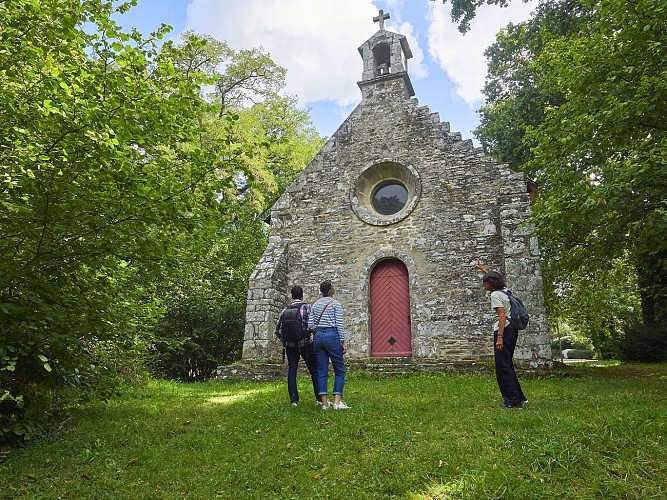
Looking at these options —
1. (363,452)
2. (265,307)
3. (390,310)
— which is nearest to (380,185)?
(390,310)

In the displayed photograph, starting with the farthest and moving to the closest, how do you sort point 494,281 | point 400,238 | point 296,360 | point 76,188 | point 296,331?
point 400,238 → point 296,360 → point 296,331 → point 494,281 → point 76,188

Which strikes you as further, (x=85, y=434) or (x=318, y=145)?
(x=318, y=145)

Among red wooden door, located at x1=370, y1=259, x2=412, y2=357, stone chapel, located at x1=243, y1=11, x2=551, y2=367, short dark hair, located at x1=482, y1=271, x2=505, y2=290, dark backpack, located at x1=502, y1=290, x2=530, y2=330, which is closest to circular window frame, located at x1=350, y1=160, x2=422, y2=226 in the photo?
stone chapel, located at x1=243, y1=11, x2=551, y2=367

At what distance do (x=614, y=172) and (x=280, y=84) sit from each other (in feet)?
54.5

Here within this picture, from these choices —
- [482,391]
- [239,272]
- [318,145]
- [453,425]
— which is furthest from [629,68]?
[318,145]

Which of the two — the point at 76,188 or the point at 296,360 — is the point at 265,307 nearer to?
the point at 296,360

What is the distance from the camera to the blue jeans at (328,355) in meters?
6.23

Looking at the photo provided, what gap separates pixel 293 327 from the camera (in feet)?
21.3

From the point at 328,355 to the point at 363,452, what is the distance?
6.38ft

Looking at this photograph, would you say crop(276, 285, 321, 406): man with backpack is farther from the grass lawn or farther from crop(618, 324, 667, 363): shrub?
crop(618, 324, 667, 363): shrub

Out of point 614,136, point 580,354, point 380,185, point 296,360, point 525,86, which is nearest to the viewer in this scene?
point 296,360

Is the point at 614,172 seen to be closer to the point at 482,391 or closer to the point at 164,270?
the point at 482,391

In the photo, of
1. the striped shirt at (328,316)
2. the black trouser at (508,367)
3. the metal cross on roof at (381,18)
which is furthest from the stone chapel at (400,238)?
the striped shirt at (328,316)

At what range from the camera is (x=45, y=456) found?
4.70 metres
